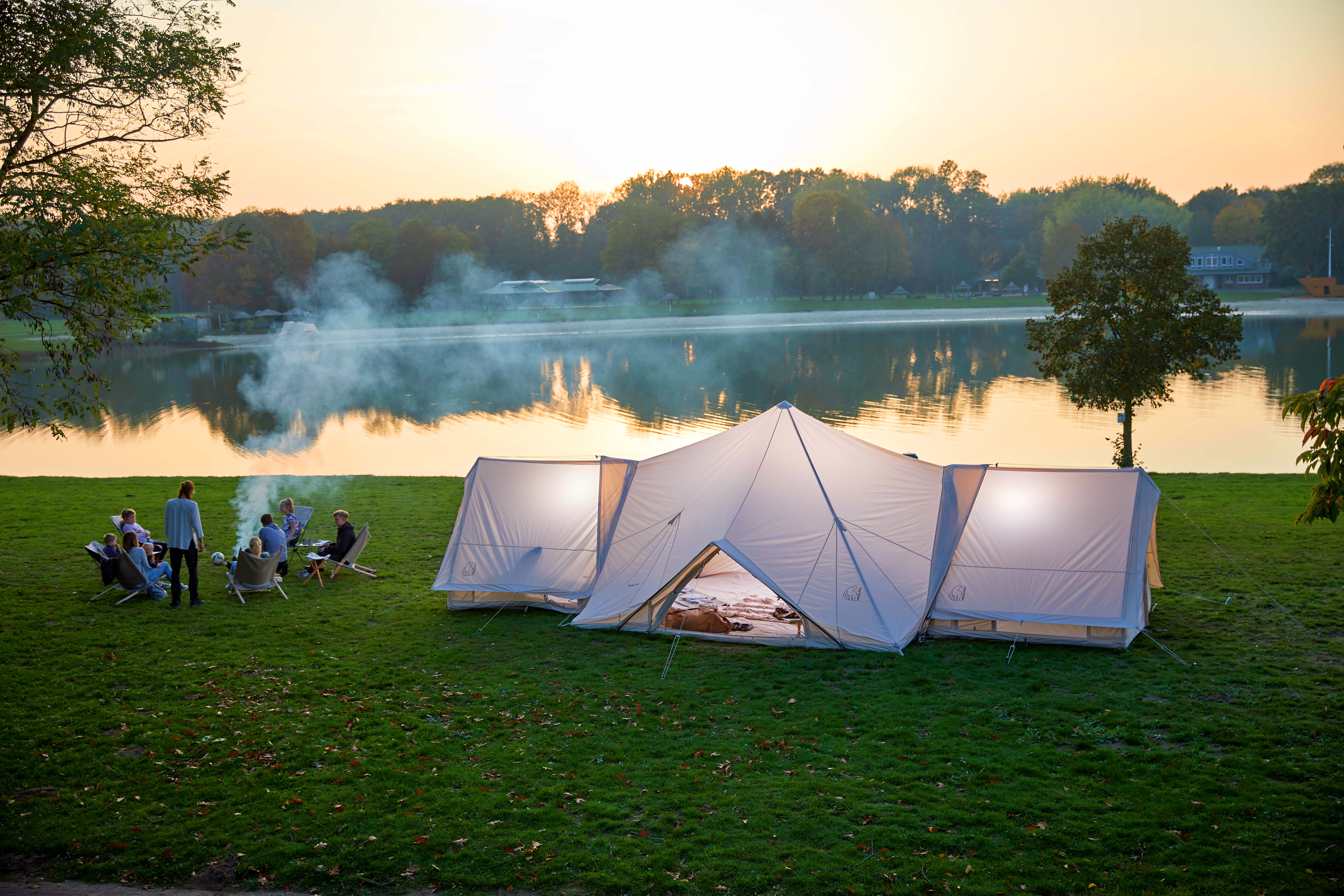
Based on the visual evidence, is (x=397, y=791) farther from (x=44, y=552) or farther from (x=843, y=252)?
(x=843, y=252)

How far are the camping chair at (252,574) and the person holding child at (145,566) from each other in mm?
838

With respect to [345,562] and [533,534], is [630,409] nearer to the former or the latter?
[345,562]

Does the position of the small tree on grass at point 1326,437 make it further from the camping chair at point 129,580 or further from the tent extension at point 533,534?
the camping chair at point 129,580

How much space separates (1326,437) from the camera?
5441mm

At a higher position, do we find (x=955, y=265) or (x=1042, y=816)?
(x=955, y=265)

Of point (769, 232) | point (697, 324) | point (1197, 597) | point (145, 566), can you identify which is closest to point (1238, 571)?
point (1197, 597)

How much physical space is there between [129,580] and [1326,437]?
12820mm

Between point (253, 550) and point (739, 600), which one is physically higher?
point (253, 550)

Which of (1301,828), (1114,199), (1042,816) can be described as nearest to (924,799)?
(1042,816)

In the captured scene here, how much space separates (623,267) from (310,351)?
136 ft

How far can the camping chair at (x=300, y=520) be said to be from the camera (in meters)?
13.8

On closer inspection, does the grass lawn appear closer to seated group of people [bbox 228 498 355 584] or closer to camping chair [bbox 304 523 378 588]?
seated group of people [bbox 228 498 355 584]

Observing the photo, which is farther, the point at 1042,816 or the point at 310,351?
the point at 310,351

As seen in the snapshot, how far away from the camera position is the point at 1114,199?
4240 inches
